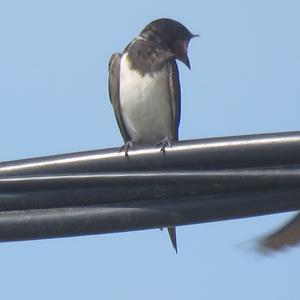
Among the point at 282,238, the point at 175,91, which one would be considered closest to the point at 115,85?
the point at 175,91

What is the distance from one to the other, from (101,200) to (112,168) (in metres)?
0.18

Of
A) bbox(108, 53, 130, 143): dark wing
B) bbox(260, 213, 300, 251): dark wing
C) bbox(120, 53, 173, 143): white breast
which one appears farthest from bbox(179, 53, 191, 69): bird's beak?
bbox(260, 213, 300, 251): dark wing

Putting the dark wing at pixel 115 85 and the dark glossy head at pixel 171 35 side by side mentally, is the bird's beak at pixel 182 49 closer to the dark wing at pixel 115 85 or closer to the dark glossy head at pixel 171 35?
the dark glossy head at pixel 171 35

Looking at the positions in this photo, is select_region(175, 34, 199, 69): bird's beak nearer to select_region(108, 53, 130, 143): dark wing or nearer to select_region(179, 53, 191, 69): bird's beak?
select_region(179, 53, 191, 69): bird's beak

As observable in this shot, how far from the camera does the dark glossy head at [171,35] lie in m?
8.12

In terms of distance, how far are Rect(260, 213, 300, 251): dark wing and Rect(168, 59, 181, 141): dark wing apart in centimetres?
394

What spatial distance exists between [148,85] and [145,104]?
17 centimetres

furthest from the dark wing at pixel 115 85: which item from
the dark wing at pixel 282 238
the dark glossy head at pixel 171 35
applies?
the dark wing at pixel 282 238

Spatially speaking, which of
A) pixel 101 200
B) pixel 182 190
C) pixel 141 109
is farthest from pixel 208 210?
pixel 141 109

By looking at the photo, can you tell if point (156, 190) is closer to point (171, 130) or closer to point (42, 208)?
point (42, 208)

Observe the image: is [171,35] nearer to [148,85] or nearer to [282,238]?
[148,85]

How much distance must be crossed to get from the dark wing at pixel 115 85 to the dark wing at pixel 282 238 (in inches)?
165

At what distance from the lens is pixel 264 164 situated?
364 centimetres

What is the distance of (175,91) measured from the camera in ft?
25.5
